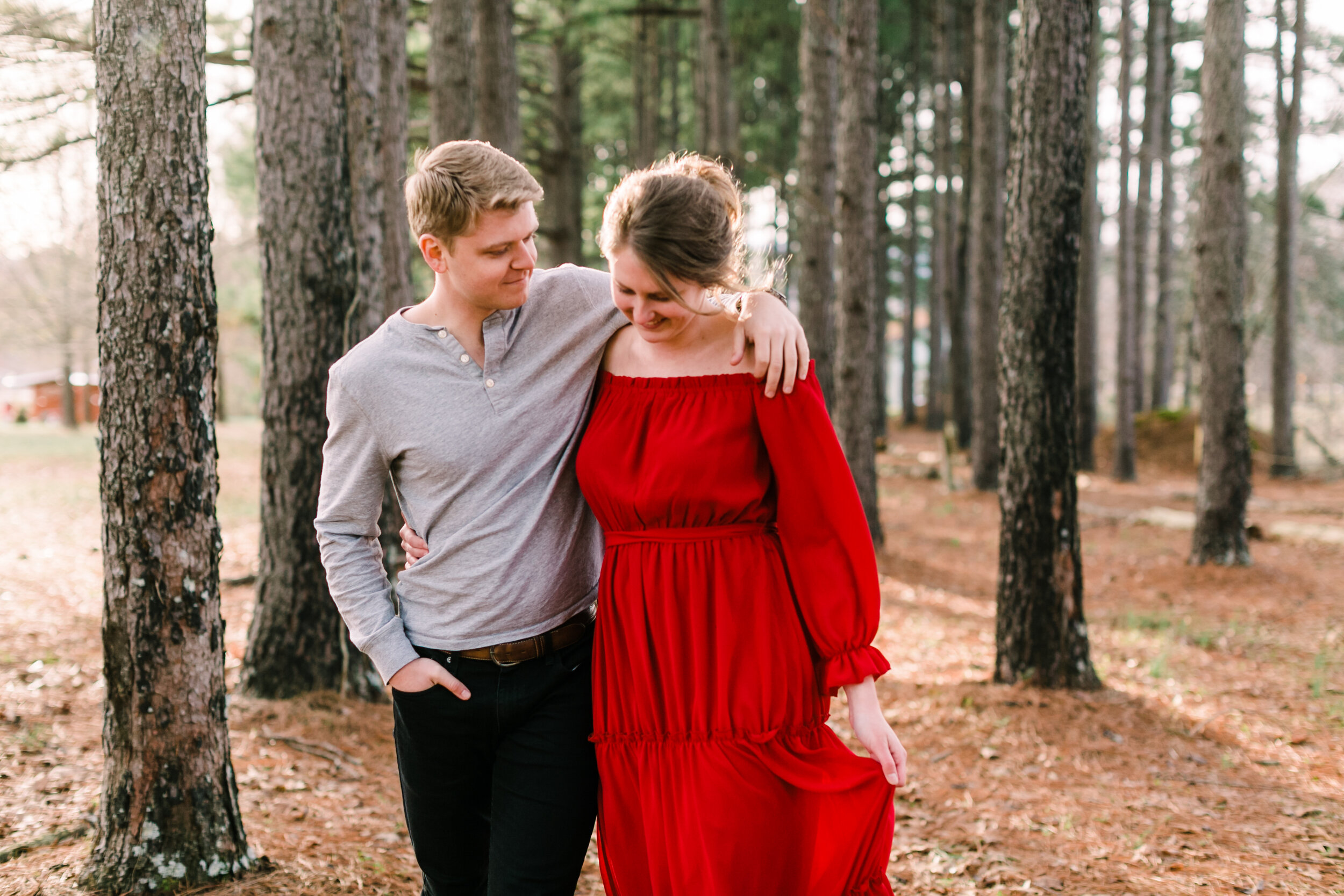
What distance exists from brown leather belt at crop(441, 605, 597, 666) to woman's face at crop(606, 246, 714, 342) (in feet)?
2.41

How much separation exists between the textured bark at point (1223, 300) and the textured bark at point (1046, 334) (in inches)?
171

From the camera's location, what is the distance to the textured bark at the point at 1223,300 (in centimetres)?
869

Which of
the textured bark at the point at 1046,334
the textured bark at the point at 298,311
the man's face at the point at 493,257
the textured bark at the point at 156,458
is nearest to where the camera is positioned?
the man's face at the point at 493,257

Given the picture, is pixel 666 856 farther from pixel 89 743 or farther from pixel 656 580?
pixel 89 743

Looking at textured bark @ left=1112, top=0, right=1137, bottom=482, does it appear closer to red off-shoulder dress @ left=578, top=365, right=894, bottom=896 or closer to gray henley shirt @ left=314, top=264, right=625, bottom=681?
red off-shoulder dress @ left=578, top=365, right=894, bottom=896

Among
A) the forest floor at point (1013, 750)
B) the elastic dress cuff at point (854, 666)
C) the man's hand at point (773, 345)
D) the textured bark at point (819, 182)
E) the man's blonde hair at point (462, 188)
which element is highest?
the textured bark at point (819, 182)

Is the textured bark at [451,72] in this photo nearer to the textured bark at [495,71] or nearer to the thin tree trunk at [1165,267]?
the textured bark at [495,71]

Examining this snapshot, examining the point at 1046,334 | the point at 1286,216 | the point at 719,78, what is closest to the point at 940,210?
the point at 1286,216

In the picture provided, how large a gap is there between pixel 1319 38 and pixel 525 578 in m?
22.5

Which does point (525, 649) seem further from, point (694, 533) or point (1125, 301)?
point (1125, 301)

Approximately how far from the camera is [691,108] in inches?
810

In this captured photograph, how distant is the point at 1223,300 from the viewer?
8.81 m

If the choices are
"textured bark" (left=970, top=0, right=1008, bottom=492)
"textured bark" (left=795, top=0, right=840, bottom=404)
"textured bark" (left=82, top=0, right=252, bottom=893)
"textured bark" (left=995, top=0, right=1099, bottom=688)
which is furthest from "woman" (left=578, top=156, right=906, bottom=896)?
"textured bark" (left=970, top=0, right=1008, bottom=492)

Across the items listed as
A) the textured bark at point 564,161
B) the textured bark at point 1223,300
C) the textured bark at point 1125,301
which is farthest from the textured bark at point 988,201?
the textured bark at point 564,161
